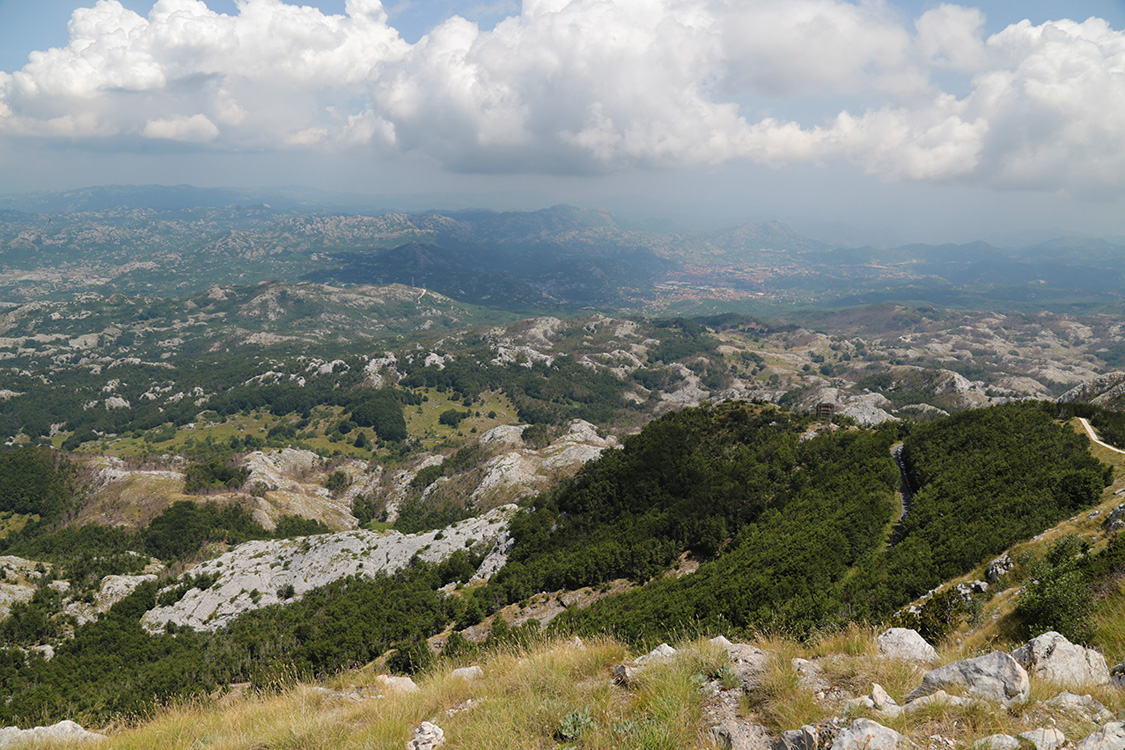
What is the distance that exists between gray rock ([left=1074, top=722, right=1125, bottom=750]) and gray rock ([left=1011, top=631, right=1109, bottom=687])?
8.70 ft

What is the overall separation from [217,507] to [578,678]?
171 m

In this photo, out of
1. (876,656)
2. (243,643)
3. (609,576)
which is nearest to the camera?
(876,656)

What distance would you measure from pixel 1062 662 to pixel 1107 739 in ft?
12.2

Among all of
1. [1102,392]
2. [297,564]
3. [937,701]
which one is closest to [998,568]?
[937,701]

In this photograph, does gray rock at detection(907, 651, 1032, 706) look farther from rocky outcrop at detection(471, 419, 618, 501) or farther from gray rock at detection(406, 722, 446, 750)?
rocky outcrop at detection(471, 419, 618, 501)

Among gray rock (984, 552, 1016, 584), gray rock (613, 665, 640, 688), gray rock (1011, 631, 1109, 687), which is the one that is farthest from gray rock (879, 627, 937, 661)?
gray rock (984, 552, 1016, 584)

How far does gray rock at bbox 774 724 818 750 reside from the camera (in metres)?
7.81

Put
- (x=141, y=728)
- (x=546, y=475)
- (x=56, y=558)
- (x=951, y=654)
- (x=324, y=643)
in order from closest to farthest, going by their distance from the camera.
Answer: (x=951, y=654)
(x=141, y=728)
(x=324, y=643)
(x=56, y=558)
(x=546, y=475)

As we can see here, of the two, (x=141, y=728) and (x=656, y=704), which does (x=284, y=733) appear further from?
(x=656, y=704)

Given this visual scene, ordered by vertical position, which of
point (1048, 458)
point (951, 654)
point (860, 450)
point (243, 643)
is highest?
point (951, 654)

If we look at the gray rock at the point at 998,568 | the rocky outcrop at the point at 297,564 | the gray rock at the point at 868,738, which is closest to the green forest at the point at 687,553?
the rocky outcrop at the point at 297,564

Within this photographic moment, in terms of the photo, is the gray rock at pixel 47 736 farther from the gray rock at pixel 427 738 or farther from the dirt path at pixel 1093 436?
the dirt path at pixel 1093 436

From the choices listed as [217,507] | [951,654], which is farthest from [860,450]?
[217,507]

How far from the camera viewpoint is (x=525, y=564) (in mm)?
82688
